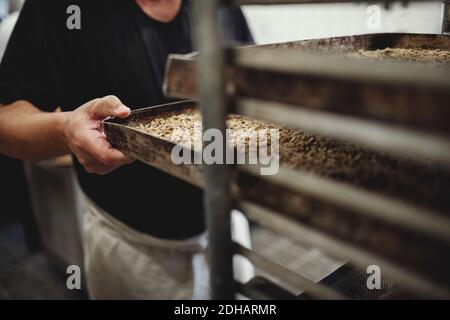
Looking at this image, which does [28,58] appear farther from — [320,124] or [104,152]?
[320,124]

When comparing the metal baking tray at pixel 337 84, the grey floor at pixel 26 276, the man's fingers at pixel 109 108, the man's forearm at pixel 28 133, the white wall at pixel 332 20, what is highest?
the white wall at pixel 332 20

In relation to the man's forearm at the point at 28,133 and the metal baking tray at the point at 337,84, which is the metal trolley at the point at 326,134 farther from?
the man's forearm at the point at 28,133

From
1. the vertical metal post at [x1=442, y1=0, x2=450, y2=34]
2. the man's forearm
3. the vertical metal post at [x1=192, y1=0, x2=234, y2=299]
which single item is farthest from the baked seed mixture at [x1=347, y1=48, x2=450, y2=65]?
the man's forearm

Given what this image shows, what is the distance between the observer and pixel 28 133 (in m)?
1.47

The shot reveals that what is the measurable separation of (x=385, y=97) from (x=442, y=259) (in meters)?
0.24

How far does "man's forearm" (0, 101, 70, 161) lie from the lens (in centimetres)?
138

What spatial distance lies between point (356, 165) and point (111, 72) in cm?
127

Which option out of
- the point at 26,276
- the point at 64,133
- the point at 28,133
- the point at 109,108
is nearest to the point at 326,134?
the point at 109,108

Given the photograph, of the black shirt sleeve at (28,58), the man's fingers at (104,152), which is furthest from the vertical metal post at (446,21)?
the black shirt sleeve at (28,58)

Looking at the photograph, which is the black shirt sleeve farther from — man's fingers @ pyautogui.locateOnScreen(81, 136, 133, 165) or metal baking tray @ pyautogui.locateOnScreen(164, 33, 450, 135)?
metal baking tray @ pyautogui.locateOnScreen(164, 33, 450, 135)

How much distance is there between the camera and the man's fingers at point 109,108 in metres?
0.98

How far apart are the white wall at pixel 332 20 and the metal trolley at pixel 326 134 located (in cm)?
207
